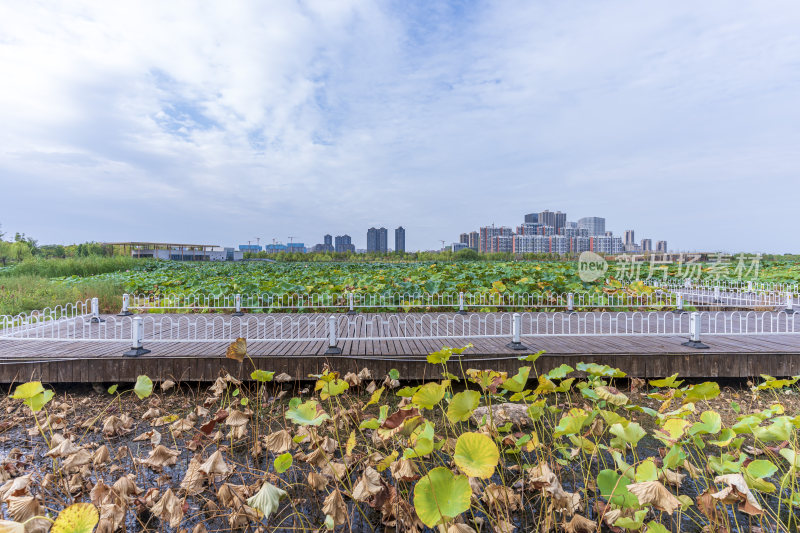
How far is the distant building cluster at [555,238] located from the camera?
5381 cm

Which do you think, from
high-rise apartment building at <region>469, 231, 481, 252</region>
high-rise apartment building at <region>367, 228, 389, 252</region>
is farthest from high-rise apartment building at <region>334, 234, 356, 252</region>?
high-rise apartment building at <region>469, 231, 481, 252</region>

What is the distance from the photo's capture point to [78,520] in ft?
5.11

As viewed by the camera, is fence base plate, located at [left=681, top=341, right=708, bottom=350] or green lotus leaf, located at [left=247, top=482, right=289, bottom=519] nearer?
green lotus leaf, located at [left=247, top=482, right=289, bottom=519]

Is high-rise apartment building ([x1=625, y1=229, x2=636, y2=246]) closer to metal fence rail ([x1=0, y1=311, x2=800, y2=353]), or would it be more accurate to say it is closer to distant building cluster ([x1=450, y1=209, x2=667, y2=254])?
distant building cluster ([x1=450, y1=209, x2=667, y2=254])

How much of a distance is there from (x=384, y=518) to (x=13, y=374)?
5190mm

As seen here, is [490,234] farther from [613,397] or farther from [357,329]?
[613,397]

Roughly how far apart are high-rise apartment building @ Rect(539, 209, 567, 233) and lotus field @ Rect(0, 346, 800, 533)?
6552cm

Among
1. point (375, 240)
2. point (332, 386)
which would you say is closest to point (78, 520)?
point (332, 386)

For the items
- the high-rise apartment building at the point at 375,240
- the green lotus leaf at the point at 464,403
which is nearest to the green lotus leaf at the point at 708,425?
the green lotus leaf at the point at 464,403

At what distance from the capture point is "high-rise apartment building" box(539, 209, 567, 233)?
6488 centimetres

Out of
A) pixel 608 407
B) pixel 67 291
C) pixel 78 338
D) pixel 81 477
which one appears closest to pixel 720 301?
pixel 608 407

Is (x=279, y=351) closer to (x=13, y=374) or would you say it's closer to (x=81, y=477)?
(x=81, y=477)

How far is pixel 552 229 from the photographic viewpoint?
201 feet

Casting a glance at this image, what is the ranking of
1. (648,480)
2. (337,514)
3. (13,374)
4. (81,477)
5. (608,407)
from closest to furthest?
(648,480)
(337,514)
(81,477)
(608,407)
(13,374)
